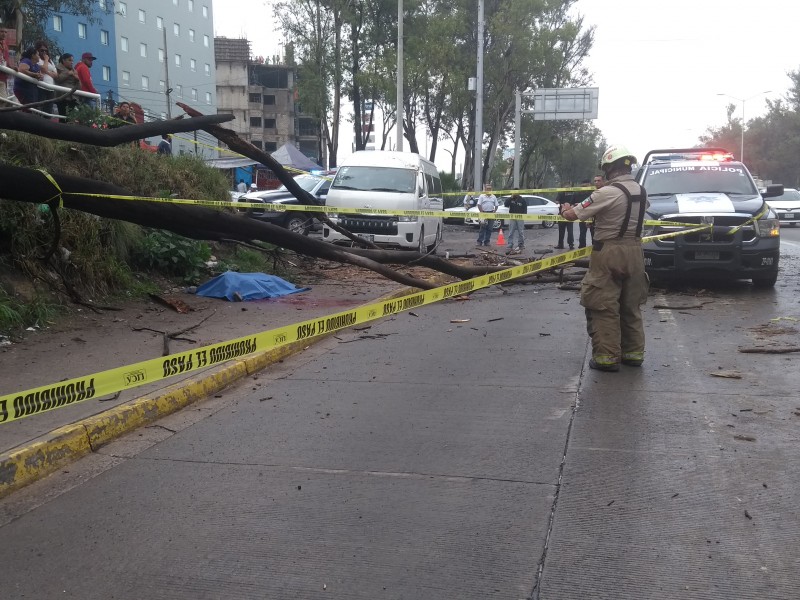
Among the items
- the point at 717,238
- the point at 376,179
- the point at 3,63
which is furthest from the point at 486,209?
the point at 3,63

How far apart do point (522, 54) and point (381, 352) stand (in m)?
39.4

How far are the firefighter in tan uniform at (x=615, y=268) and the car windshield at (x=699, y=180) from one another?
18.4 ft

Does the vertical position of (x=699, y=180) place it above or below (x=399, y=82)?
below

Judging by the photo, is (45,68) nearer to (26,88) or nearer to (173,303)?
(26,88)

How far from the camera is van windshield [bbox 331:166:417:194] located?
1762cm

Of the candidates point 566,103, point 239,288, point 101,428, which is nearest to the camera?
point 101,428

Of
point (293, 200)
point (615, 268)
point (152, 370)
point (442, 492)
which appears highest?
point (293, 200)

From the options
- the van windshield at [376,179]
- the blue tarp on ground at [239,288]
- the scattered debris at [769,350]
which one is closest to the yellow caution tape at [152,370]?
the scattered debris at [769,350]

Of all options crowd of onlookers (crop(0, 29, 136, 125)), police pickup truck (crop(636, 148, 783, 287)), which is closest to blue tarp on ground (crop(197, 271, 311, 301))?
crowd of onlookers (crop(0, 29, 136, 125))

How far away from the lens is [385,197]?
17141mm

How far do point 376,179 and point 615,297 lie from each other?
11.4 m

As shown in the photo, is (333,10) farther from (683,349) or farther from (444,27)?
(683,349)

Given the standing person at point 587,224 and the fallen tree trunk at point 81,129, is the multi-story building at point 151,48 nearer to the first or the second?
the standing person at point 587,224

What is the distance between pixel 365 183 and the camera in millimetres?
17750
